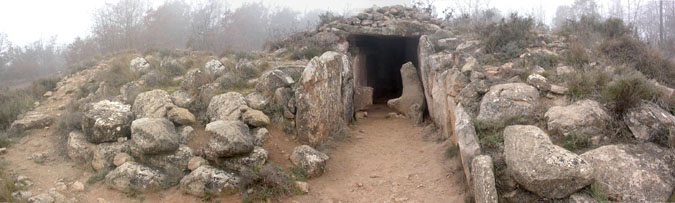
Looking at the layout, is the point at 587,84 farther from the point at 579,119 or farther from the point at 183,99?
the point at 183,99

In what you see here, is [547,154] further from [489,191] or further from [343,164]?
[343,164]

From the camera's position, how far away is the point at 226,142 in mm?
5684

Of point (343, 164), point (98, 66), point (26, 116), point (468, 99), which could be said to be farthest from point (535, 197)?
point (98, 66)

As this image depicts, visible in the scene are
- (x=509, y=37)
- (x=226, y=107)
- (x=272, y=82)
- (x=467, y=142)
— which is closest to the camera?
(x=467, y=142)

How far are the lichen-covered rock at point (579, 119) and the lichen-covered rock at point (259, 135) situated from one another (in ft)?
13.2

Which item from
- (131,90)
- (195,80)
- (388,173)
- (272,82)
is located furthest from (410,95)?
(131,90)

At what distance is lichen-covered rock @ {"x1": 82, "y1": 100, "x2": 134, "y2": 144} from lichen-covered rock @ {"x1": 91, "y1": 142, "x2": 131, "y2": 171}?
0.16m

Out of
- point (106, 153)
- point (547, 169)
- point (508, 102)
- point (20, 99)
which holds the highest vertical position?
point (20, 99)

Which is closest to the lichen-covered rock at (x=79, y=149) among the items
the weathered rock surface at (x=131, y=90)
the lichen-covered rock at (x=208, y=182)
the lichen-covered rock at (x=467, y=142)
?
the weathered rock surface at (x=131, y=90)

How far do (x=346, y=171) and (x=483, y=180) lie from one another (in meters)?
2.52

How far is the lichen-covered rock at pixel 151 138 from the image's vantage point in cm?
575

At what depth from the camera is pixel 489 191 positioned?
4.20 meters

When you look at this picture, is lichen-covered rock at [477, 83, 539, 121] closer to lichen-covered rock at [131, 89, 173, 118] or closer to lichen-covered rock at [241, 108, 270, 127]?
lichen-covered rock at [241, 108, 270, 127]

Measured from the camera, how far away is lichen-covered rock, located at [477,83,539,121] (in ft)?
18.5
